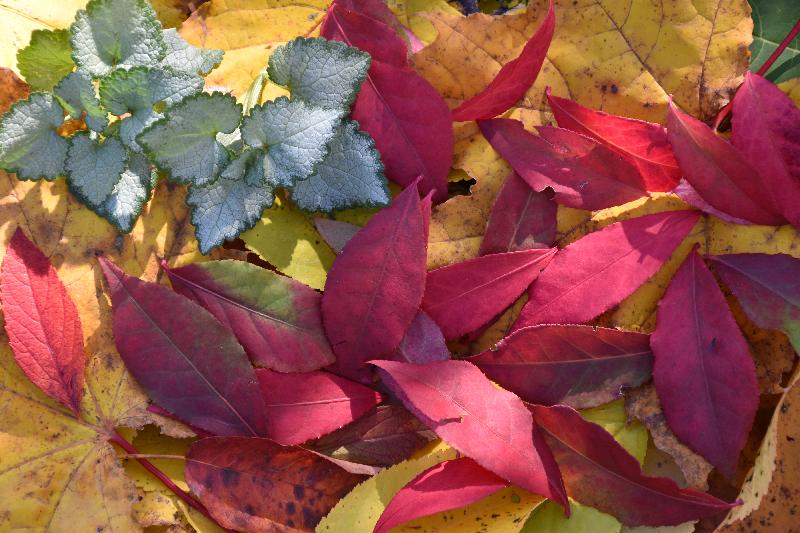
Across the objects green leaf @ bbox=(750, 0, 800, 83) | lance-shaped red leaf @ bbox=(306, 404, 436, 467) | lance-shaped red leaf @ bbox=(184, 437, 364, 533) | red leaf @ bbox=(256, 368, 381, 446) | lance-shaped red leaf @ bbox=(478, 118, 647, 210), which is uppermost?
green leaf @ bbox=(750, 0, 800, 83)

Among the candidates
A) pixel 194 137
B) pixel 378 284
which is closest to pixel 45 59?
pixel 194 137

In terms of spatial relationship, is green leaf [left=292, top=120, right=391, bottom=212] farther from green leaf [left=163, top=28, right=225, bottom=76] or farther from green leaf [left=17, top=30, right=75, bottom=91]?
green leaf [left=17, top=30, right=75, bottom=91]

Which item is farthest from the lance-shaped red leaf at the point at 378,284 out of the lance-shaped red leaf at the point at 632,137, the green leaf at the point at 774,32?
the green leaf at the point at 774,32

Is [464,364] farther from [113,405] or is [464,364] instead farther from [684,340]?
[113,405]

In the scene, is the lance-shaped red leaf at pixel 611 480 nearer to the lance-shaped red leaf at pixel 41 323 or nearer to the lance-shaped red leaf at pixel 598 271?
the lance-shaped red leaf at pixel 598 271

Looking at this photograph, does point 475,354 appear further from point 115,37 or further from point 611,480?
point 115,37

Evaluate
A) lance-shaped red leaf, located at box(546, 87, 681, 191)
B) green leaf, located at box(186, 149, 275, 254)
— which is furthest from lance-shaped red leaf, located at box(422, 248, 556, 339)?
green leaf, located at box(186, 149, 275, 254)
